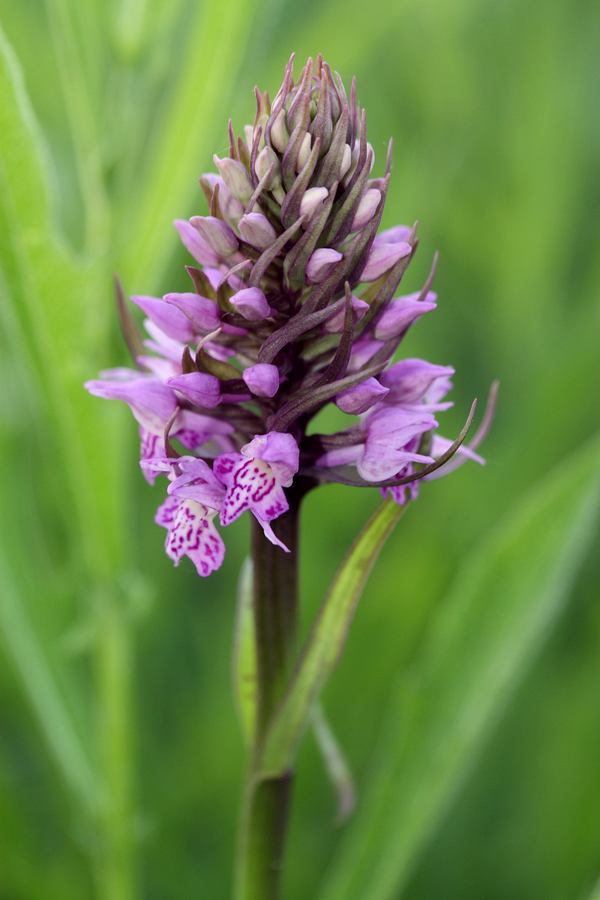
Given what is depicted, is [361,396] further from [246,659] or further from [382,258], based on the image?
[246,659]

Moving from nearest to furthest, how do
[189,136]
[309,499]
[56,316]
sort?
[56,316] < [189,136] < [309,499]

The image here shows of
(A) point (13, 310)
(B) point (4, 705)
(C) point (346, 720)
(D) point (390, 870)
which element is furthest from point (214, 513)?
(B) point (4, 705)

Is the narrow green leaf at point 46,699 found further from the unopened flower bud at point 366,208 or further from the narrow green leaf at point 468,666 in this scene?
the unopened flower bud at point 366,208

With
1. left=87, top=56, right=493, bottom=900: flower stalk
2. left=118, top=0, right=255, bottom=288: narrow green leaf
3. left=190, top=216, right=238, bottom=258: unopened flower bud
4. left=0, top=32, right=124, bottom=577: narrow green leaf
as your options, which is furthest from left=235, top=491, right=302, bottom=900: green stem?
left=118, top=0, right=255, bottom=288: narrow green leaf

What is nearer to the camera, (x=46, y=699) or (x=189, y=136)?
(x=189, y=136)

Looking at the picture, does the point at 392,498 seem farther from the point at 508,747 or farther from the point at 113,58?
the point at 508,747

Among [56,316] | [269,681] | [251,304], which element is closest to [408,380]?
[251,304]
